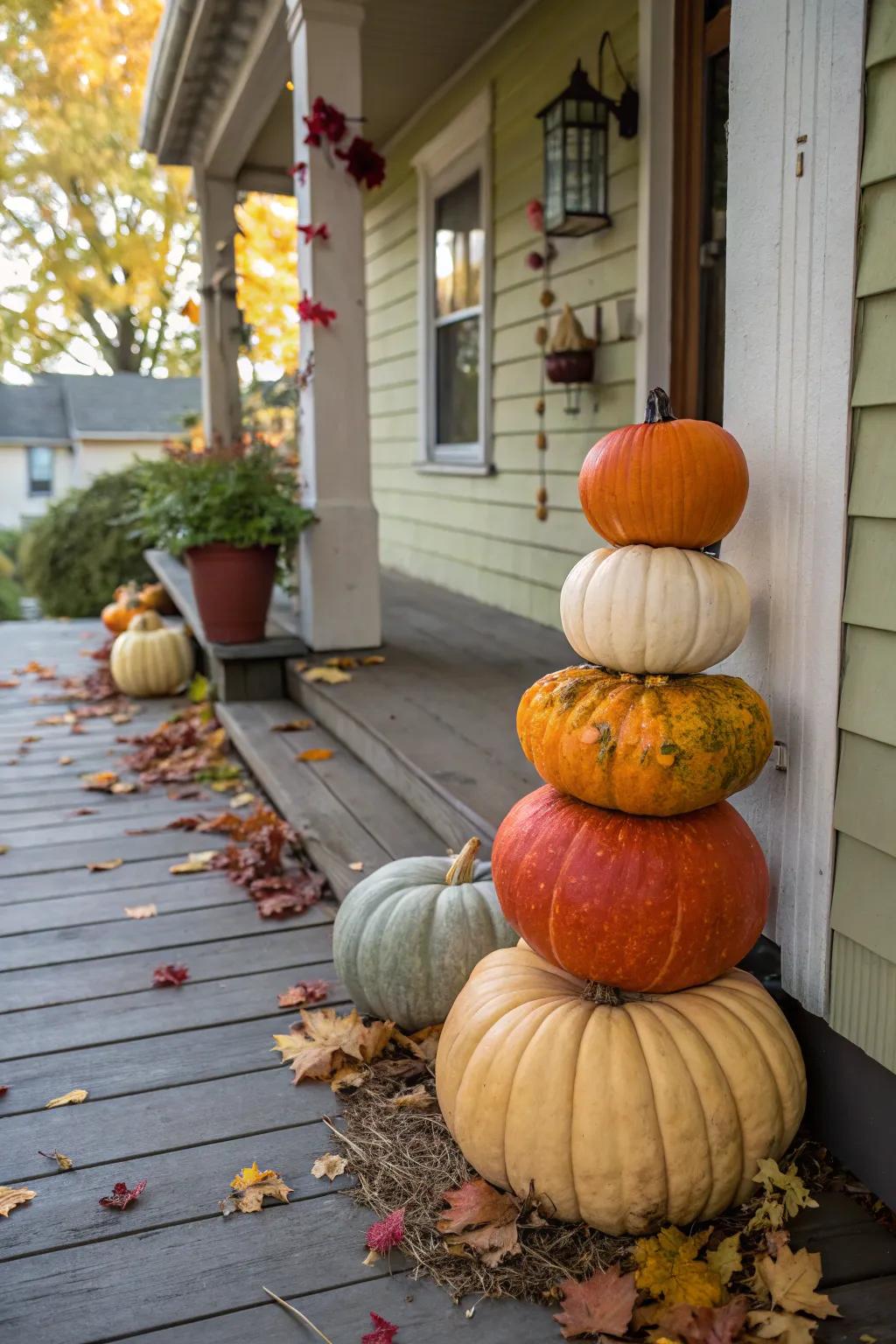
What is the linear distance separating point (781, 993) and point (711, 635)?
27.0 inches

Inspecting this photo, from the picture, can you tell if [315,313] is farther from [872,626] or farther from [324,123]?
[872,626]

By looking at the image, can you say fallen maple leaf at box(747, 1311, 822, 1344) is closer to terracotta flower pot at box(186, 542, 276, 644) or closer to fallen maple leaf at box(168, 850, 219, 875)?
fallen maple leaf at box(168, 850, 219, 875)

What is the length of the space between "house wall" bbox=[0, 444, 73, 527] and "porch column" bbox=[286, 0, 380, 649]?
26739mm

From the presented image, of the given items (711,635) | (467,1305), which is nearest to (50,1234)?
(467,1305)

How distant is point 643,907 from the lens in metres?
1.66

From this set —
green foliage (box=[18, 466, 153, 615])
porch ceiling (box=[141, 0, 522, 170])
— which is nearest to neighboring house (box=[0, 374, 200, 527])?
green foliage (box=[18, 466, 153, 615])

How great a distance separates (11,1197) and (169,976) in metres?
0.79

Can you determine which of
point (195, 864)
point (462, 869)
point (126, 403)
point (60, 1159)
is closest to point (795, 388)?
point (462, 869)

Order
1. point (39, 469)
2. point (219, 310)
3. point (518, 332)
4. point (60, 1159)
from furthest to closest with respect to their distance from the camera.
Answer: point (39, 469), point (219, 310), point (518, 332), point (60, 1159)

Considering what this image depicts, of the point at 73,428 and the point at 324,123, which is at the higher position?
the point at 324,123

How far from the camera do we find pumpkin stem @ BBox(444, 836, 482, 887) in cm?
223

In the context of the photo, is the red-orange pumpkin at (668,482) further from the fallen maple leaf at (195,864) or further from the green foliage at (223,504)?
the green foliage at (223,504)

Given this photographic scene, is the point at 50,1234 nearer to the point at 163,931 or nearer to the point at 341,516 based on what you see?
the point at 163,931

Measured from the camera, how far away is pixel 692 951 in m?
1.69
